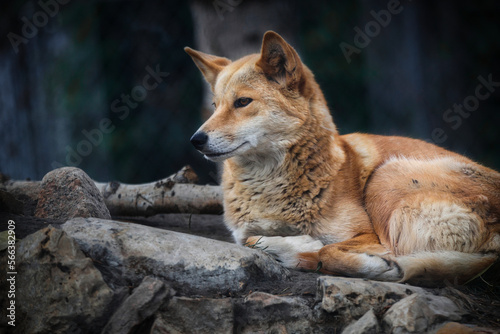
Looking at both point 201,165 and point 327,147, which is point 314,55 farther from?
point 327,147

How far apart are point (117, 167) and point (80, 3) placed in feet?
5.68

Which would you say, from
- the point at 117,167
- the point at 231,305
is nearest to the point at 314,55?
the point at 117,167

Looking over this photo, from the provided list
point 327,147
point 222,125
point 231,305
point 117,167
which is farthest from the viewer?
point 117,167

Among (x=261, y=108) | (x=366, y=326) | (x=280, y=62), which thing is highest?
(x=280, y=62)

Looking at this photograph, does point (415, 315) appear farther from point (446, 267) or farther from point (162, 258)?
point (162, 258)

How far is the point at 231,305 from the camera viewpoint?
179 centimetres

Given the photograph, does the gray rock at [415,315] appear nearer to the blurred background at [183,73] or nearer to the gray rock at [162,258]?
the gray rock at [162,258]

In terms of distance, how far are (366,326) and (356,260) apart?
1.78 ft

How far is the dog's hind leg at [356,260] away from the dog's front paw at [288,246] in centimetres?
5

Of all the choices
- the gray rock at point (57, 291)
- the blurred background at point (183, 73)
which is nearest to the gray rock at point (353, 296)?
the gray rock at point (57, 291)

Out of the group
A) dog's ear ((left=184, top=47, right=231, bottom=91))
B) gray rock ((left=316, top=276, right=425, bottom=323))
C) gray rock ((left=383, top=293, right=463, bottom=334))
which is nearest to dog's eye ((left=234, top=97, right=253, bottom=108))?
dog's ear ((left=184, top=47, right=231, bottom=91))

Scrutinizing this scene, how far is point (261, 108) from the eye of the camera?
2619 mm

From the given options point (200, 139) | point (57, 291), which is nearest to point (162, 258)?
point (57, 291)

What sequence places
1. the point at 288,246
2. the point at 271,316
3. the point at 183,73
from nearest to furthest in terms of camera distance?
1. the point at 271,316
2. the point at 288,246
3. the point at 183,73
